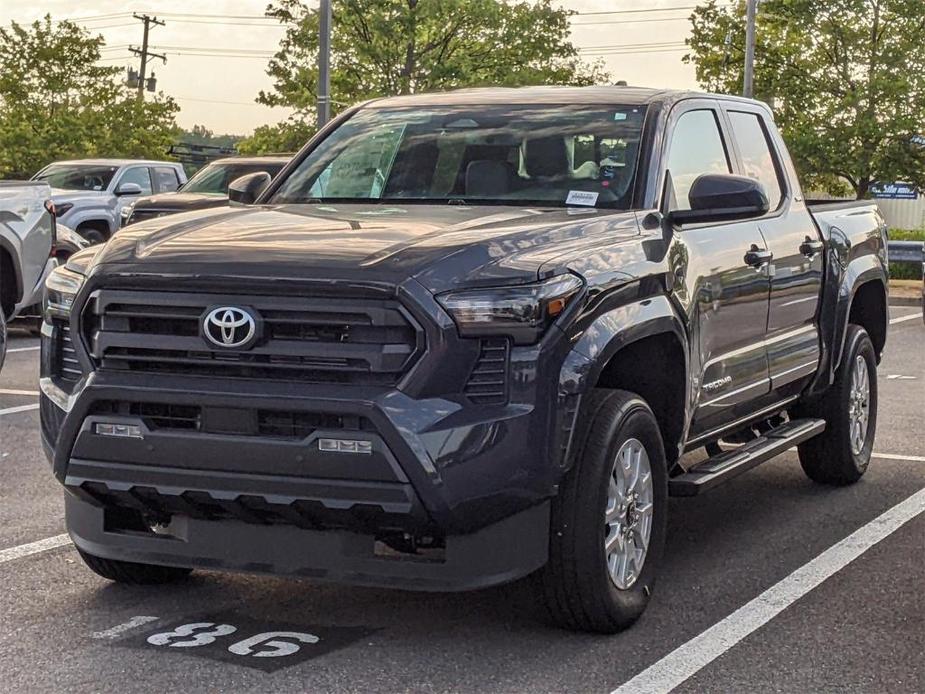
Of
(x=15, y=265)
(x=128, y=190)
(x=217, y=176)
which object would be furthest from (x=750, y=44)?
(x=15, y=265)

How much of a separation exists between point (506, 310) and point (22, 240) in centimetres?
856

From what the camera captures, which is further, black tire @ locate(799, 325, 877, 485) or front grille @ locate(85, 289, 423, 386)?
black tire @ locate(799, 325, 877, 485)

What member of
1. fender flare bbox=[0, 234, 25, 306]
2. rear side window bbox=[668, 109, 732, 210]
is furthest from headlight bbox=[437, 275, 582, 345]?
fender flare bbox=[0, 234, 25, 306]

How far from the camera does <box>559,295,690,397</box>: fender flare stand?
5127mm

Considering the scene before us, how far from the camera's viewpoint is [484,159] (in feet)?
21.4

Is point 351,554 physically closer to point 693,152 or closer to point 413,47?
point 693,152

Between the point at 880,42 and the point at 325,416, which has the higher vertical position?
the point at 880,42

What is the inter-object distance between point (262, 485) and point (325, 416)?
286 mm

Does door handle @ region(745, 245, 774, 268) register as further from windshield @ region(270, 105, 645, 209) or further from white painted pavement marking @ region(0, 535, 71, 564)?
white painted pavement marking @ region(0, 535, 71, 564)

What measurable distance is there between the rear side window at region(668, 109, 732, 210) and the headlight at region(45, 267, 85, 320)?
7.87 feet

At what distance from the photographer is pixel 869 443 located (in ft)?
28.8

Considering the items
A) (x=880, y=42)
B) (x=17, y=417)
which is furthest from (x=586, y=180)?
(x=880, y=42)

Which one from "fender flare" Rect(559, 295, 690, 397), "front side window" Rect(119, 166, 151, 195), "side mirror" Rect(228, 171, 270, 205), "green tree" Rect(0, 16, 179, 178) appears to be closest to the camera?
"fender flare" Rect(559, 295, 690, 397)

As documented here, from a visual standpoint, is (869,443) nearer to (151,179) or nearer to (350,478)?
(350,478)
